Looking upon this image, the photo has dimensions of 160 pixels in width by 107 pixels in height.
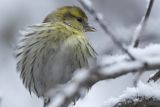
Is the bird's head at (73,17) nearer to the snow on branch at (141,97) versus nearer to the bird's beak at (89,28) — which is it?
the bird's beak at (89,28)

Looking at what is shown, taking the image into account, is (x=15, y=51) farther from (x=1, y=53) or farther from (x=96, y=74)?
(x=96, y=74)

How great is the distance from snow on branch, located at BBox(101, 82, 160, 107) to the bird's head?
1.68m

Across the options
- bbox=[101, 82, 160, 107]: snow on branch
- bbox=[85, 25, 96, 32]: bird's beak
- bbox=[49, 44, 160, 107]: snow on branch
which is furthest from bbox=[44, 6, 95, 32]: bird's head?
bbox=[49, 44, 160, 107]: snow on branch

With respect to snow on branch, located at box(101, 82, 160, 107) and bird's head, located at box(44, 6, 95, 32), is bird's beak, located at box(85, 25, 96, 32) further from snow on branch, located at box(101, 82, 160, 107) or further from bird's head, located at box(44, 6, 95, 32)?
snow on branch, located at box(101, 82, 160, 107)

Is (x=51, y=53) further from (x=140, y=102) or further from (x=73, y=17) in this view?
(x=140, y=102)

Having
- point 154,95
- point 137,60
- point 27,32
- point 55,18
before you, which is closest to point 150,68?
point 137,60

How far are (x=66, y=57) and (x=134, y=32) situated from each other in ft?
4.86

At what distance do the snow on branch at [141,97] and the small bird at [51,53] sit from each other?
1.23 meters

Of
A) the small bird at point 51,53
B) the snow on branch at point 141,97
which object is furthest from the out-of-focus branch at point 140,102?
the small bird at point 51,53

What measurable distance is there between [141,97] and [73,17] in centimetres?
187

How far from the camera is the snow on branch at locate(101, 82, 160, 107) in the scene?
1609 mm

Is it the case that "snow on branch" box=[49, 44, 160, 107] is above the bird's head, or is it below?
above

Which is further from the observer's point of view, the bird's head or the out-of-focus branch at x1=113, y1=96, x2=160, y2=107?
the bird's head

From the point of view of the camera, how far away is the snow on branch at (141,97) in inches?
63.4
